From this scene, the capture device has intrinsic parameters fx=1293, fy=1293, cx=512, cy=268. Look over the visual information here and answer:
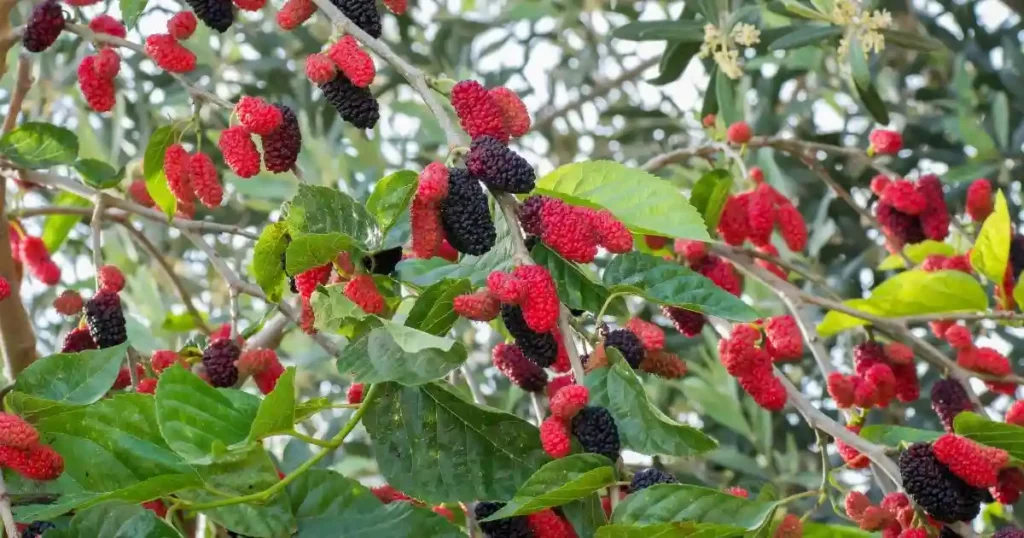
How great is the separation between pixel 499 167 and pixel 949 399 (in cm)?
73

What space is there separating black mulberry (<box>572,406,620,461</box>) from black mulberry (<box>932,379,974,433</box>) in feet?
2.12

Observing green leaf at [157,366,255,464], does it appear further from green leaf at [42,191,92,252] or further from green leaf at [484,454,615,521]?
green leaf at [42,191,92,252]

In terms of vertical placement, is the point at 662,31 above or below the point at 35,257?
above

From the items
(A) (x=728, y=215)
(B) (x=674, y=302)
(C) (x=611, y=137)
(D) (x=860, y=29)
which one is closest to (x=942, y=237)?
(A) (x=728, y=215)

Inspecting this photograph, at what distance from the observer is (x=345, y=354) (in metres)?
0.87

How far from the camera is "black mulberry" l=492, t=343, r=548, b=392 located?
120cm

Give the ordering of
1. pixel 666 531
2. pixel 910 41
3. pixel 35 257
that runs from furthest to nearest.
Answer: pixel 910 41 < pixel 35 257 < pixel 666 531

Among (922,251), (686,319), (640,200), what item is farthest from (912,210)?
(640,200)

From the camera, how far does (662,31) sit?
1.92m

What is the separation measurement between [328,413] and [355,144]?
22.2 inches

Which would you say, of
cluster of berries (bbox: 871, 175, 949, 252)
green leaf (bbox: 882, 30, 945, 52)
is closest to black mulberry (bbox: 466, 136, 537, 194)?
cluster of berries (bbox: 871, 175, 949, 252)

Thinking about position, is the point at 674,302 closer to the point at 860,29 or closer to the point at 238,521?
the point at 238,521

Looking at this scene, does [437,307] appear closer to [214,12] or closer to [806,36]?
[214,12]

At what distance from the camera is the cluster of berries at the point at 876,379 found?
4.42 feet
